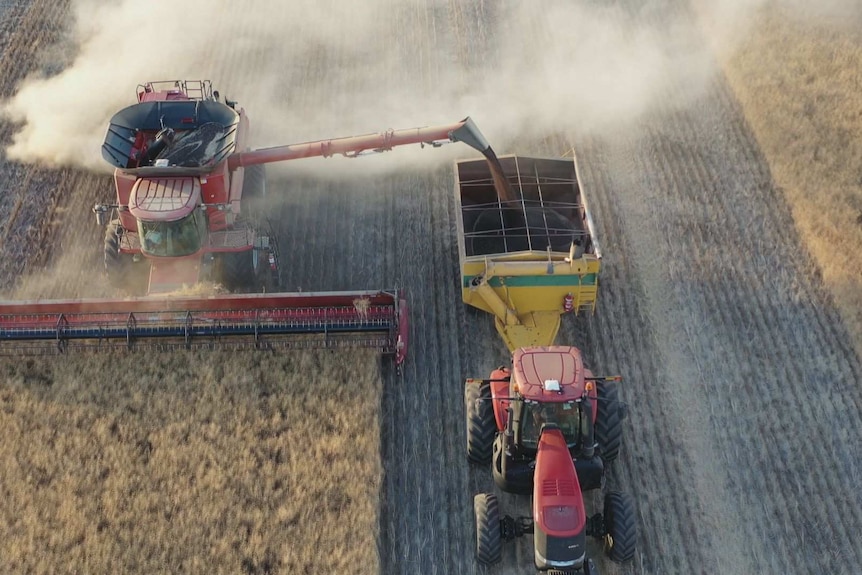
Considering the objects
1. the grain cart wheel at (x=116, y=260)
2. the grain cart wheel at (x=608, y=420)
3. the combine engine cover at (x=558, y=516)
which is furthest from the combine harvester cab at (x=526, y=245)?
the grain cart wheel at (x=116, y=260)

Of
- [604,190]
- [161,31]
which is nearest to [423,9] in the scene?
[161,31]

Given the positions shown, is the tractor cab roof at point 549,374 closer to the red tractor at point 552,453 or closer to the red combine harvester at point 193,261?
the red tractor at point 552,453

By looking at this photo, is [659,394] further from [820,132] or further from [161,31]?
[161,31]

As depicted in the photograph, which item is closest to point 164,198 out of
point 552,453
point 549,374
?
point 549,374

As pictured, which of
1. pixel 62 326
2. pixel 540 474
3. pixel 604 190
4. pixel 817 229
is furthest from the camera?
pixel 604 190

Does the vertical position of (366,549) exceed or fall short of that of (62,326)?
it falls short

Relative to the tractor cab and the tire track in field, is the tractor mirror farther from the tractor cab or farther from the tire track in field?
the tire track in field

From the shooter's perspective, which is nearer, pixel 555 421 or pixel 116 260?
pixel 555 421

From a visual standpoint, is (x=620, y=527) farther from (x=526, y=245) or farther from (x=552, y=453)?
(x=526, y=245)
